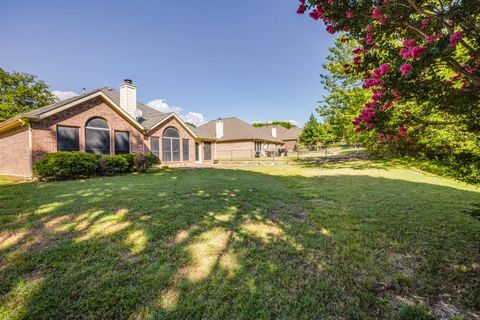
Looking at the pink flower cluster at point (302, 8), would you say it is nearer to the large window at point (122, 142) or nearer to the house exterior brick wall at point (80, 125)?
the house exterior brick wall at point (80, 125)

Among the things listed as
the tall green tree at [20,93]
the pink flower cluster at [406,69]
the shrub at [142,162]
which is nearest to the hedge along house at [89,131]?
the shrub at [142,162]

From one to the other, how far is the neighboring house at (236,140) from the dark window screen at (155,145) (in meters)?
14.9

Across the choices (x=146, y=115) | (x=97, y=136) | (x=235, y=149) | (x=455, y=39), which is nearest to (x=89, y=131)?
(x=97, y=136)

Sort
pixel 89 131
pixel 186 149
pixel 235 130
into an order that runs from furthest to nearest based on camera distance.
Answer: pixel 235 130 → pixel 186 149 → pixel 89 131

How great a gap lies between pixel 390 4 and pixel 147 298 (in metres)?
4.37

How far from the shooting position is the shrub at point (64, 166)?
32.9 feet

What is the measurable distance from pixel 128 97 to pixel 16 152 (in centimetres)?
759

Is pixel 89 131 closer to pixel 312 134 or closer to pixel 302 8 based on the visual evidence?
pixel 302 8

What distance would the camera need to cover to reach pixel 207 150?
2383cm

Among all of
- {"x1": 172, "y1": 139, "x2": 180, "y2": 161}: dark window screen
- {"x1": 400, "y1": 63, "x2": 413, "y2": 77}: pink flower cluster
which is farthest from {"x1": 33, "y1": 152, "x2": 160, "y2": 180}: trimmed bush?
{"x1": 400, "y1": 63, "x2": 413, "y2": 77}: pink flower cluster

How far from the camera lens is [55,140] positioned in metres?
12.0

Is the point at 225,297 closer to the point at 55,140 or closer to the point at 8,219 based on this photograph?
the point at 8,219

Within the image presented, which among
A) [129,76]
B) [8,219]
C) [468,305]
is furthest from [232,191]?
[129,76]

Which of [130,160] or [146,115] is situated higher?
[146,115]
